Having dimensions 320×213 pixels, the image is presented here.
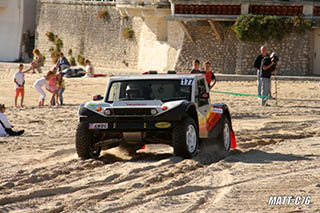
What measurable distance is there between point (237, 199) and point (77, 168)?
279 cm

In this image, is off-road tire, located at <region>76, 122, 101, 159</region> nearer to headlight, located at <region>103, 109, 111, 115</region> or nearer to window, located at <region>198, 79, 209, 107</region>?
headlight, located at <region>103, 109, 111, 115</region>

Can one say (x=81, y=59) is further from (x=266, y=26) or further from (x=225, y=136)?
(x=225, y=136)

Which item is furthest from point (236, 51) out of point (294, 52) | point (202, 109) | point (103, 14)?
point (202, 109)

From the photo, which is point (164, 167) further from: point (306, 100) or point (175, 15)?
point (175, 15)

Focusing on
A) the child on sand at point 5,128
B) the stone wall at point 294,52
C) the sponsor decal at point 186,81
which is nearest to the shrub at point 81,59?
the stone wall at point 294,52

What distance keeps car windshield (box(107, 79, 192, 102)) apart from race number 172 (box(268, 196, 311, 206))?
11.6 ft

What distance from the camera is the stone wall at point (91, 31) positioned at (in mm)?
40906

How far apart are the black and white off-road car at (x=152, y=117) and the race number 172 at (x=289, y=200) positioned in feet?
8.60

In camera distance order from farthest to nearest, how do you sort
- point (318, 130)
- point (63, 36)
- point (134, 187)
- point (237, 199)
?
1. point (63, 36)
2. point (318, 130)
3. point (134, 187)
4. point (237, 199)

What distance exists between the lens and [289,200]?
7.94 metres

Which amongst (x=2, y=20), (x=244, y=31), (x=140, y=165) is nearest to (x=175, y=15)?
(x=244, y=31)

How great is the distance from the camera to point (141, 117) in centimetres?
1055

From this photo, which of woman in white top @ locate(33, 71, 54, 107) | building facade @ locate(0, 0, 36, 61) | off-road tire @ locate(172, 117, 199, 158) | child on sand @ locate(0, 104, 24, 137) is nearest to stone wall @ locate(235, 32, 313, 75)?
woman in white top @ locate(33, 71, 54, 107)

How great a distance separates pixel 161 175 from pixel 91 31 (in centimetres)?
3478
